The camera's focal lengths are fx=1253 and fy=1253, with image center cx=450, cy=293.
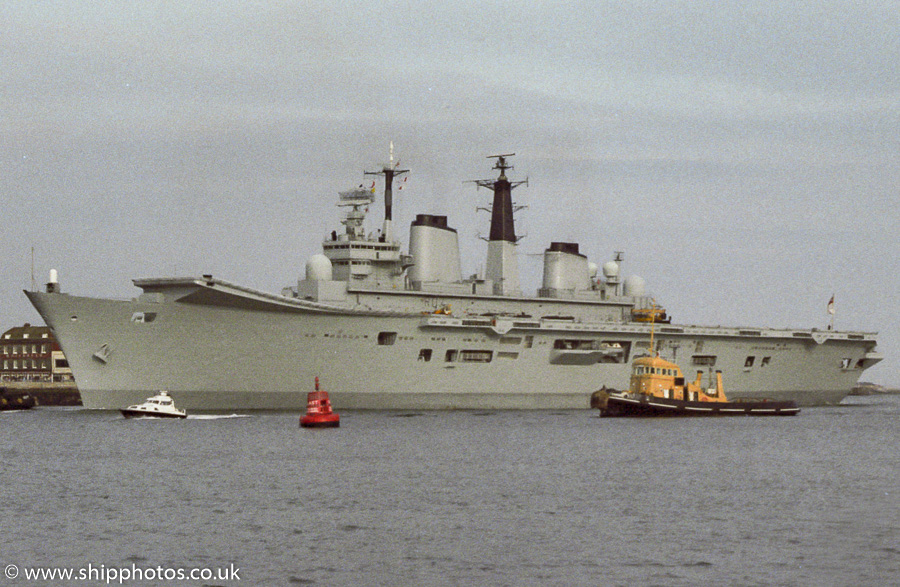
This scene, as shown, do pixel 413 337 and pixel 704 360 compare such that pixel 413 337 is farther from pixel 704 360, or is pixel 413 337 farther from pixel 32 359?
pixel 32 359

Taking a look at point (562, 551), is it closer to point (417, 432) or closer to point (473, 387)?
point (417, 432)

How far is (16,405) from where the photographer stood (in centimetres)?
6881

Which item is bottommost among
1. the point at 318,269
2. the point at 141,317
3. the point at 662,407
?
the point at 662,407

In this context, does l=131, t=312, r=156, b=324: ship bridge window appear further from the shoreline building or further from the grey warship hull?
the shoreline building

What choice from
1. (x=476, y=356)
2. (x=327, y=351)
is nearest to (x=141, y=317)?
(x=327, y=351)

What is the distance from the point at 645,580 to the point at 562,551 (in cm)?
243

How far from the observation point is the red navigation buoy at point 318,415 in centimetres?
4516

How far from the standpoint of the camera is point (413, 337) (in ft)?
177

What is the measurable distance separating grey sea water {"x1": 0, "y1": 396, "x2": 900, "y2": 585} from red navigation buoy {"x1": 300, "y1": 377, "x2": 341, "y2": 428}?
4.64 ft

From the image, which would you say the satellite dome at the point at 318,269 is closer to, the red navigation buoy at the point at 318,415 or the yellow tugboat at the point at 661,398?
the red navigation buoy at the point at 318,415

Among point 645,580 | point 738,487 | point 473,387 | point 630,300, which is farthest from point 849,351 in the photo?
point 645,580

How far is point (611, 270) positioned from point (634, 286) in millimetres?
1826

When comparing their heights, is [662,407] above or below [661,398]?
below

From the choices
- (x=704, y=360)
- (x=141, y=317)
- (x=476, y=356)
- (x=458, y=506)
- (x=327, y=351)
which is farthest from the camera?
(x=704, y=360)
